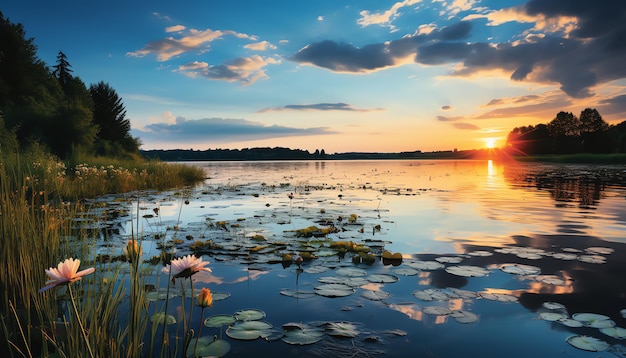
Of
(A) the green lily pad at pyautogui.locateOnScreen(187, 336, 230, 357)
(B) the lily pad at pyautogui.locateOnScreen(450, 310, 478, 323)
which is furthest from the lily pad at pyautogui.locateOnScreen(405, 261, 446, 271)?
(A) the green lily pad at pyautogui.locateOnScreen(187, 336, 230, 357)

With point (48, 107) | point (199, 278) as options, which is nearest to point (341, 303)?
point (199, 278)

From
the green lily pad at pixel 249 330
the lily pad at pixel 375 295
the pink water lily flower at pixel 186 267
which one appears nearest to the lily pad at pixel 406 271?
the lily pad at pixel 375 295

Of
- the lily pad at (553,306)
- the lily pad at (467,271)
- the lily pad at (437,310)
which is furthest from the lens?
the lily pad at (467,271)

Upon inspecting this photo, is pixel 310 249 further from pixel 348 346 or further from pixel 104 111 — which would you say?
pixel 104 111

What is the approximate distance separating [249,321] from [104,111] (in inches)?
2221

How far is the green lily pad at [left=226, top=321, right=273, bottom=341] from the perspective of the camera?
3.40 m

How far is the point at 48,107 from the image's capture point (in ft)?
114

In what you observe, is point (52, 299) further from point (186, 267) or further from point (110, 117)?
point (110, 117)

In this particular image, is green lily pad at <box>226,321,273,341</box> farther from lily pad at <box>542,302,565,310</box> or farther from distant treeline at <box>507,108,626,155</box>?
distant treeline at <box>507,108,626,155</box>

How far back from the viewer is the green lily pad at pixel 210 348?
9.90 ft

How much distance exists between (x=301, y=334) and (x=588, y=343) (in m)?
2.54

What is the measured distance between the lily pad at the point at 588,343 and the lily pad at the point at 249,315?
2886 mm

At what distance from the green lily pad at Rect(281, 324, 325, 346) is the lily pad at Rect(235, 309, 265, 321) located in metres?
0.33

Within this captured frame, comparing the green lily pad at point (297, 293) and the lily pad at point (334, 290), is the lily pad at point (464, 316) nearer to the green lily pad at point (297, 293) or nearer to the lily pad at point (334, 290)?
the lily pad at point (334, 290)
